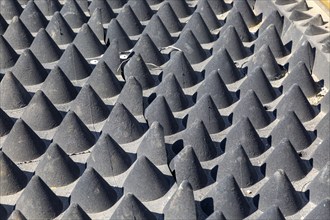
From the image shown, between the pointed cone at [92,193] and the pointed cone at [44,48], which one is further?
the pointed cone at [44,48]

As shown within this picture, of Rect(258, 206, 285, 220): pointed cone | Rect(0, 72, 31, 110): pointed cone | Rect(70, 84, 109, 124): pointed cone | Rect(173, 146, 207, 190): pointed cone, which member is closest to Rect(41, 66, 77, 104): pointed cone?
Rect(0, 72, 31, 110): pointed cone

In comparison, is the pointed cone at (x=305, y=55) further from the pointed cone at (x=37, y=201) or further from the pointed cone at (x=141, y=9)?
the pointed cone at (x=37, y=201)

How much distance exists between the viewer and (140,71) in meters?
16.1

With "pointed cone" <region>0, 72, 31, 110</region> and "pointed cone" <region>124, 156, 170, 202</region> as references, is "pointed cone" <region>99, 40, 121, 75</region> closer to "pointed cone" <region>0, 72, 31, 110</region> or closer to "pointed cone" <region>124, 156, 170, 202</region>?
"pointed cone" <region>0, 72, 31, 110</region>

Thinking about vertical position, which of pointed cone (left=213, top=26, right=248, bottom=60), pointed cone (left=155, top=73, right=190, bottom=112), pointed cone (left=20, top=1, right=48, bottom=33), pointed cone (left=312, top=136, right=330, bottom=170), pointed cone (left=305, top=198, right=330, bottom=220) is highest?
pointed cone (left=20, top=1, right=48, bottom=33)

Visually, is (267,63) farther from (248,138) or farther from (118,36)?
(118,36)

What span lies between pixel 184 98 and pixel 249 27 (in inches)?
131

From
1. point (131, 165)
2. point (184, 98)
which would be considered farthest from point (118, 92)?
point (131, 165)

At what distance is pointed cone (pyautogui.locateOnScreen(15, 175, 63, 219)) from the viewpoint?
42.9ft

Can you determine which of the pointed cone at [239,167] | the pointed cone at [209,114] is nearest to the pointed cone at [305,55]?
the pointed cone at [209,114]

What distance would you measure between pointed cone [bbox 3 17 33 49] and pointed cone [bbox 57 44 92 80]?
134 cm

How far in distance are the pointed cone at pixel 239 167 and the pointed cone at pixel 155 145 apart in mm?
1009

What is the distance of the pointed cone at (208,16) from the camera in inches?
710

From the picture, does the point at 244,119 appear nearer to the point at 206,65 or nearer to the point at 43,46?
the point at 206,65
